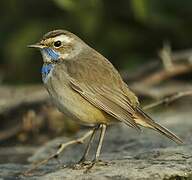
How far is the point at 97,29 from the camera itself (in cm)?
1045

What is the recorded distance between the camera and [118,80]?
6.52 meters

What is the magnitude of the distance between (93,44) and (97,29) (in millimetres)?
214

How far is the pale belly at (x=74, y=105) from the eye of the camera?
6.28 m

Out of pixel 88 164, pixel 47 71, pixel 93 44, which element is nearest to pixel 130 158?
pixel 88 164

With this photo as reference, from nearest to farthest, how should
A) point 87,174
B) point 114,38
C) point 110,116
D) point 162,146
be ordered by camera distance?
1. point 87,174
2. point 110,116
3. point 162,146
4. point 114,38

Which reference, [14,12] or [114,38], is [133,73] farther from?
[14,12]

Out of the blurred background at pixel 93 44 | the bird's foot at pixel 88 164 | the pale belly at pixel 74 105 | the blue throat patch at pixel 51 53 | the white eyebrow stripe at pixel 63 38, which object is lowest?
the bird's foot at pixel 88 164

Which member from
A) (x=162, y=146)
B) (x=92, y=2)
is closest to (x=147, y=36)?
(x=92, y=2)

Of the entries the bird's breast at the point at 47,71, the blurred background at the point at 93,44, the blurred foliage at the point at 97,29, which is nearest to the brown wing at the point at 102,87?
the bird's breast at the point at 47,71

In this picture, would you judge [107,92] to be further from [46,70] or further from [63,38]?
[63,38]

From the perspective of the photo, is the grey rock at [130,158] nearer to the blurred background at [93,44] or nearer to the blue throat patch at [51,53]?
the blurred background at [93,44]

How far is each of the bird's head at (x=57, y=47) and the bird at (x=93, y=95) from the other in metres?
0.11

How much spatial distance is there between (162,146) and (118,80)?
79 centimetres

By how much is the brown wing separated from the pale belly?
50mm
